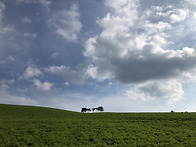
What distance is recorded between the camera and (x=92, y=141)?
21.5m

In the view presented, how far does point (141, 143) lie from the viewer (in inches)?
821

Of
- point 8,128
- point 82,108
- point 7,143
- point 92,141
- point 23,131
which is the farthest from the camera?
point 82,108

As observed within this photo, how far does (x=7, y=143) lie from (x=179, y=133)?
25154 millimetres

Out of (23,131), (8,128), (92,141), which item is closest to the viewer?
(92,141)

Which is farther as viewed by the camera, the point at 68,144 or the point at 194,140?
the point at 194,140

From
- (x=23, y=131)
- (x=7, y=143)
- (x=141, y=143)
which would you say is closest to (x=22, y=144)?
(x=7, y=143)

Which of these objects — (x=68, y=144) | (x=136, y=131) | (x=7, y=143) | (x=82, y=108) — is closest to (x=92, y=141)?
(x=68, y=144)

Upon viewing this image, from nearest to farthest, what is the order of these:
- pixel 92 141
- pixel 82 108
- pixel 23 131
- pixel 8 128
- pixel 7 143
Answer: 1. pixel 7 143
2. pixel 92 141
3. pixel 23 131
4. pixel 8 128
5. pixel 82 108

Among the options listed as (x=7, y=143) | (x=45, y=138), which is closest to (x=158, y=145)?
(x=45, y=138)

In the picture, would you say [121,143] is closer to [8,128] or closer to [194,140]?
[194,140]

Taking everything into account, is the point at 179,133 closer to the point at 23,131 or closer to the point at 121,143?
the point at 121,143

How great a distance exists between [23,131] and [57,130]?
5154 mm

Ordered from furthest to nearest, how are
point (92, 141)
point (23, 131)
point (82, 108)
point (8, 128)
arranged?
point (82, 108)
point (8, 128)
point (23, 131)
point (92, 141)

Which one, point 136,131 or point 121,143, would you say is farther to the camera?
point 136,131
